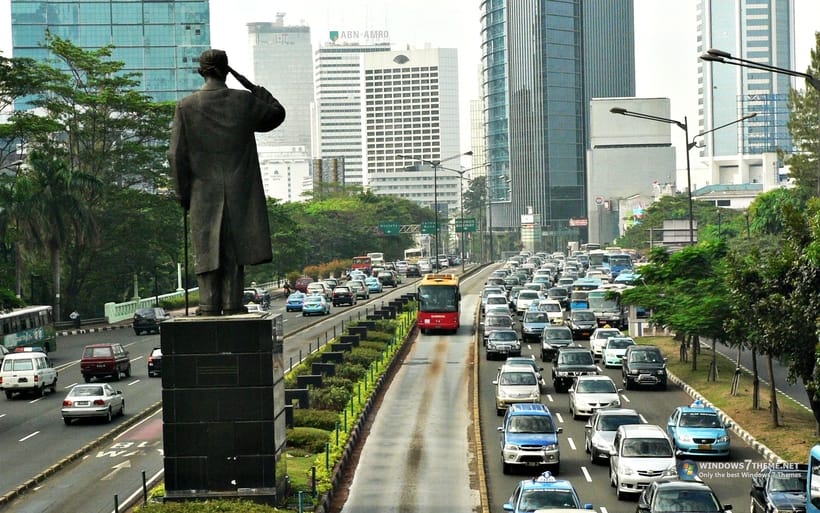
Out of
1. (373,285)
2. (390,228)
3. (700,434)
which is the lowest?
(700,434)

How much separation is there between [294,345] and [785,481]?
39.9 meters

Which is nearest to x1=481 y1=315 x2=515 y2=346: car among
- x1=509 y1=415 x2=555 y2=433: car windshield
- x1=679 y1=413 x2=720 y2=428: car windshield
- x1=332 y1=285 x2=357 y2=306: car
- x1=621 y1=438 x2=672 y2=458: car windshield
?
x1=679 y1=413 x2=720 y2=428: car windshield

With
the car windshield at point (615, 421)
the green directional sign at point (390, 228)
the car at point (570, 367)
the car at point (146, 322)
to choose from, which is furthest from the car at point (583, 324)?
the green directional sign at point (390, 228)

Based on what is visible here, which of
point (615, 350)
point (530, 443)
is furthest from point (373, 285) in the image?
point (530, 443)

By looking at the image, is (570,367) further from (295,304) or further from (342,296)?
(342,296)

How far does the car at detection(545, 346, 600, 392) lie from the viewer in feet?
149

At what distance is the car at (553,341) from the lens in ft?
178

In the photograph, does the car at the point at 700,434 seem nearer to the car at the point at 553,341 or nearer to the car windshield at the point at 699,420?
the car windshield at the point at 699,420

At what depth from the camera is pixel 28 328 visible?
197ft

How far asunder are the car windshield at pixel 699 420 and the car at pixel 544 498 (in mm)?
9982

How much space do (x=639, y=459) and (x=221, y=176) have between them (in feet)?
38.2

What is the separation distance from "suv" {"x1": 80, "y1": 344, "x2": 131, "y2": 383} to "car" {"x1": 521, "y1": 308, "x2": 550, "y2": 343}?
2044 centimetres

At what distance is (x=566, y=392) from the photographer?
4572 centimetres

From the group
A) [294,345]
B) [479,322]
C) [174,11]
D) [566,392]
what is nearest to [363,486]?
[566,392]
